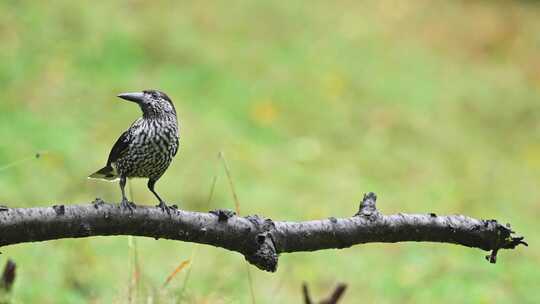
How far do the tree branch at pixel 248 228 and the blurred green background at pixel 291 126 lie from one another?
2.36m

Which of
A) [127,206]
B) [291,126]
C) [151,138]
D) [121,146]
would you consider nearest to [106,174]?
[121,146]

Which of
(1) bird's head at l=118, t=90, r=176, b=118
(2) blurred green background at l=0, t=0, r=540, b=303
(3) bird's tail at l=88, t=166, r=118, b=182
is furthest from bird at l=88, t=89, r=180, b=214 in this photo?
(2) blurred green background at l=0, t=0, r=540, b=303

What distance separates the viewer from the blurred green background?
22.9 ft

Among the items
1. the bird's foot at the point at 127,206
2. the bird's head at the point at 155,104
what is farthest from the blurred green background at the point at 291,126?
the bird's foot at the point at 127,206

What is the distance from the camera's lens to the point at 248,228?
2.91m

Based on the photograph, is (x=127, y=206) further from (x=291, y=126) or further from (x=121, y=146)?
(x=291, y=126)

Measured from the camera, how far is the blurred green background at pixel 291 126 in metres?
6.98

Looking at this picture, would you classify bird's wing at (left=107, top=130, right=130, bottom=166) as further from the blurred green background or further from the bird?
the blurred green background

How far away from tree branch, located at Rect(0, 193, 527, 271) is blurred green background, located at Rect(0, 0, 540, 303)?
236 cm

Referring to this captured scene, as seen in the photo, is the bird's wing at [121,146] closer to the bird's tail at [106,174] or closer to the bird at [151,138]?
the bird at [151,138]

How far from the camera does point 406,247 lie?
27.3ft

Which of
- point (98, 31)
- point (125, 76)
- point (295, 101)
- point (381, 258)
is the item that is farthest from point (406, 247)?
point (98, 31)

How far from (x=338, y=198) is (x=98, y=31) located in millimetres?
3923

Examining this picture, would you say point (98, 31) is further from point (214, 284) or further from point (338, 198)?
point (214, 284)
